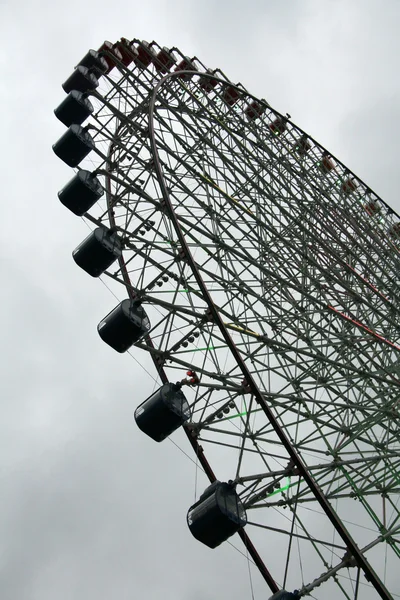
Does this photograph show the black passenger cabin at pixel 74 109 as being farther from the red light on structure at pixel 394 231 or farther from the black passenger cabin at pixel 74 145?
the red light on structure at pixel 394 231

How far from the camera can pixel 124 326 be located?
429 inches

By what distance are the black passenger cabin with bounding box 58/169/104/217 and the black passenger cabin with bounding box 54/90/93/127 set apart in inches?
99.8

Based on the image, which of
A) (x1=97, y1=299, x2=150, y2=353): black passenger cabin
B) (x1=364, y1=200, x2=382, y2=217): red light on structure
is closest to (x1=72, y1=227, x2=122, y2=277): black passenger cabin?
(x1=97, y1=299, x2=150, y2=353): black passenger cabin

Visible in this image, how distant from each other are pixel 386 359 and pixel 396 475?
8.81ft

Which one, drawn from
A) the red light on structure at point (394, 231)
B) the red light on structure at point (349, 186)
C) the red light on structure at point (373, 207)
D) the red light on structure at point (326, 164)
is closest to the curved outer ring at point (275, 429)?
the red light on structure at point (326, 164)

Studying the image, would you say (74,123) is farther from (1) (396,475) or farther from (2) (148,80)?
(1) (396,475)

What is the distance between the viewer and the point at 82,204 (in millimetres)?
12961

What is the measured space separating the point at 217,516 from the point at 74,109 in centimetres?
→ 1055

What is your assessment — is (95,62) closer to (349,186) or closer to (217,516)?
(349,186)

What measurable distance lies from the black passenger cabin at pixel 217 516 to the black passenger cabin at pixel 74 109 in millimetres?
9995

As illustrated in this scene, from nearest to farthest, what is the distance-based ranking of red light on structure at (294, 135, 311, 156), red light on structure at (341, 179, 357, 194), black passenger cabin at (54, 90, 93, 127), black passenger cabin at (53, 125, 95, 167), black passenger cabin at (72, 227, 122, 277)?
black passenger cabin at (72, 227, 122, 277)
black passenger cabin at (53, 125, 95, 167)
black passenger cabin at (54, 90, 93, 127)
red light on structure at (294, 135, 311, 156)
red light on structure at (341, 179, 357, 194)

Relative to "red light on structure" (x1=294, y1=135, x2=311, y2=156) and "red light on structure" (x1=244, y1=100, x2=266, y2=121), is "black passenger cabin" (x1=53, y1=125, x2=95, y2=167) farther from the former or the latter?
"red light on structure" (x1=294, y1=135, x2=311, y2=156)

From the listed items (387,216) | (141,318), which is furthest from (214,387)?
(387,216)

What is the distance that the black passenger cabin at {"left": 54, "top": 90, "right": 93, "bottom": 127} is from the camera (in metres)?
14.8
